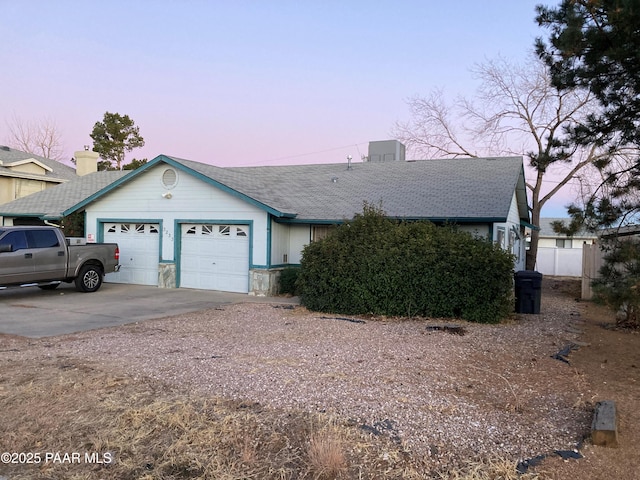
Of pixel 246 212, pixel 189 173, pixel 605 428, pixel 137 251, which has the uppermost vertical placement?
pixel 189 173

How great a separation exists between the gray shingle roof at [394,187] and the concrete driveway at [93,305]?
3.47 metres

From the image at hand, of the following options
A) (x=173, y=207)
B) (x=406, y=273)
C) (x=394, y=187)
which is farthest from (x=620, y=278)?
(x=173, y=207)

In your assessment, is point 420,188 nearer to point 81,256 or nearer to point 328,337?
point 328,337

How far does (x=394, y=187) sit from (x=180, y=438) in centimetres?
1423

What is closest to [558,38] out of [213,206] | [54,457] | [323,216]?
[54,457]

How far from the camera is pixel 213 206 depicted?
16.0 m

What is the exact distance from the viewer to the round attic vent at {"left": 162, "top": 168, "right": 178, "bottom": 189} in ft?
54.6

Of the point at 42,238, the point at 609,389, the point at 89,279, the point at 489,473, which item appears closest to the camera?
the point at 489,473

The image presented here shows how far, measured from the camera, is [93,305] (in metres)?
12.7

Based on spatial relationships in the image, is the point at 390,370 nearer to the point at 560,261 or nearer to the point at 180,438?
the point at 180,438

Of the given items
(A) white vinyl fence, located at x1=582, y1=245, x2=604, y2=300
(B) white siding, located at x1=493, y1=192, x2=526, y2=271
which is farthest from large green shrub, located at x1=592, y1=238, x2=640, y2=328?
(A) white vinyl fence, located at x1=582, y1=245, x2=604, y2=300

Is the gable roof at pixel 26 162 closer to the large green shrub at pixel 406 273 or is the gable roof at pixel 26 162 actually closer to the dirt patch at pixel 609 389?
the large green shrub at pixel 406 273

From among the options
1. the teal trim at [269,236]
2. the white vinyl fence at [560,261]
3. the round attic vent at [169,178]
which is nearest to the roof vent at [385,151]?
the teal trim at [269,236]

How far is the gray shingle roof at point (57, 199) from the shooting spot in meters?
21.2
